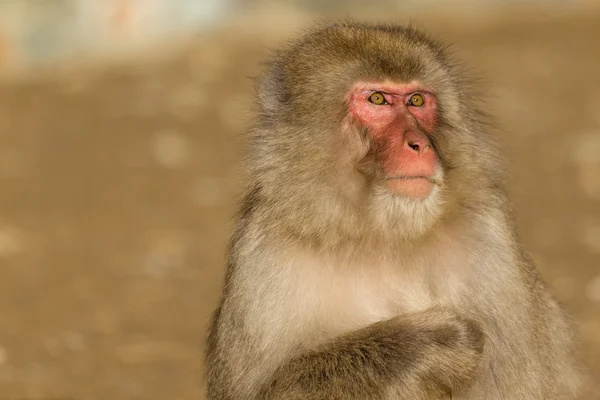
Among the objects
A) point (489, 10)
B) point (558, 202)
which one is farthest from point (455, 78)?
point (489, 10)

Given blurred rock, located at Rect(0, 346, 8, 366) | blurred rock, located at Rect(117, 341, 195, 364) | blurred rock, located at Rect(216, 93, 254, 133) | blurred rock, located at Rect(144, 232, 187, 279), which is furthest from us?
blurred rock, located at Rect(216, 93, 254, 133)

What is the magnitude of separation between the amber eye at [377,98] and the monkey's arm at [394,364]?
24.6 inches

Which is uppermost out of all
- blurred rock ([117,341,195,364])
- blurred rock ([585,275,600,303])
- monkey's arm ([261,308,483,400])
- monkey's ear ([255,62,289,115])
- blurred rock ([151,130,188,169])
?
monkey's ear ([255,62,289,115])

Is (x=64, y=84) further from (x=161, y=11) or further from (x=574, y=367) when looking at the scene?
(x=574, y=367)

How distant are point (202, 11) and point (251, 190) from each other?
24.3ft

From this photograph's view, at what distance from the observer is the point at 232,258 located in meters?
3.86

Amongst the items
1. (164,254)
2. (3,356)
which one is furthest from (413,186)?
(164,254)

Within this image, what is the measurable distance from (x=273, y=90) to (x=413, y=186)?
27.7 inches

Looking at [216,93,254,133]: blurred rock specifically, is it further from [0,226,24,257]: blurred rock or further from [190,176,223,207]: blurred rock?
[0,226,24,257]: blurred rock

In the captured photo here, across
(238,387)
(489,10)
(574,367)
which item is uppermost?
(238,387)

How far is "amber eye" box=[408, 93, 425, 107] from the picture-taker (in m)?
3.70

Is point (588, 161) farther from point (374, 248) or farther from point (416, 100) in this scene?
point (374, 248)

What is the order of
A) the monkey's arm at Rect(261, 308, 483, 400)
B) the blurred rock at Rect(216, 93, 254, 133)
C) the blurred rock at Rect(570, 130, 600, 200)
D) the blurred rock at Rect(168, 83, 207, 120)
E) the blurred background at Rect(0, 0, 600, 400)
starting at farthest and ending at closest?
the blurred rock at Rect(168, 83, 207, 120) → the blurred rock at Rect(216, 93, 254, 133) → the blurred rock at Rect(570, 130, 600, 200) → the blurred background at Rect(0, 0, 600, 400) → the monkey's arm at Rect(261, 308, 483, 400)

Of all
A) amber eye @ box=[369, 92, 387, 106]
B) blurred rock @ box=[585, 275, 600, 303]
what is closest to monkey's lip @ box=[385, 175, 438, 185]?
amber eye @ box=[369, 92, 387, 106]
